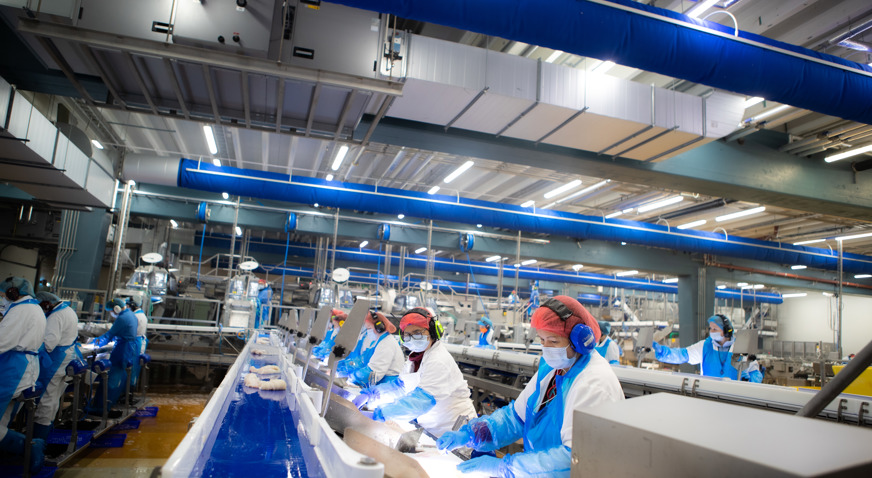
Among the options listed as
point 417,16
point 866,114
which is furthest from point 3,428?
point 866,114

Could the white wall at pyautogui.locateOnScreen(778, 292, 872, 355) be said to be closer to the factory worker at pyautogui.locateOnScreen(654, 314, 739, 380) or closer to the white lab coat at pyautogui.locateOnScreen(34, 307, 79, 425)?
the factory worker at pyautogui.locateOnScreen(654, 314, 739, 380)

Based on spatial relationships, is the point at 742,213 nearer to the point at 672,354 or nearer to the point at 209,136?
the point at 672,354

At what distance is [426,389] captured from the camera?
2982 mm

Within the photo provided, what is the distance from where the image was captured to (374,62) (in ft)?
13.4

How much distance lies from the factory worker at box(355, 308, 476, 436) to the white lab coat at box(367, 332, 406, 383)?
896mm

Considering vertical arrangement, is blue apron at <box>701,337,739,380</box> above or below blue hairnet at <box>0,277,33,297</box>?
below

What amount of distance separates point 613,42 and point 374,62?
6.29ft

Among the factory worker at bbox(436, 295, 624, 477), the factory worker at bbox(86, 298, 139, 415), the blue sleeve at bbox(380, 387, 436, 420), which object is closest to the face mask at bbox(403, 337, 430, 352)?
the blue sleeve at bbox(380, 387, 436, 420)

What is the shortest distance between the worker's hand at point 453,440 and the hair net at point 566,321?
587 mm

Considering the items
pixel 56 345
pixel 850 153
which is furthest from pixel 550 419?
pixel 850 153

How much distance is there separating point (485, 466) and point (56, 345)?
5137mm

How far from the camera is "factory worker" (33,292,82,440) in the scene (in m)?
4.66

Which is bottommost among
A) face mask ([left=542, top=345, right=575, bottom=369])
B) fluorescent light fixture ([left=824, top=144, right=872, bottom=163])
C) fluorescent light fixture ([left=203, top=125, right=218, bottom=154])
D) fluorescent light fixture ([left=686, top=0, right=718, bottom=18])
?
face mask ([left=542, top=345, right=575, bottom=369])

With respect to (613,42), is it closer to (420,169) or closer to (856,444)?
(856,444)
